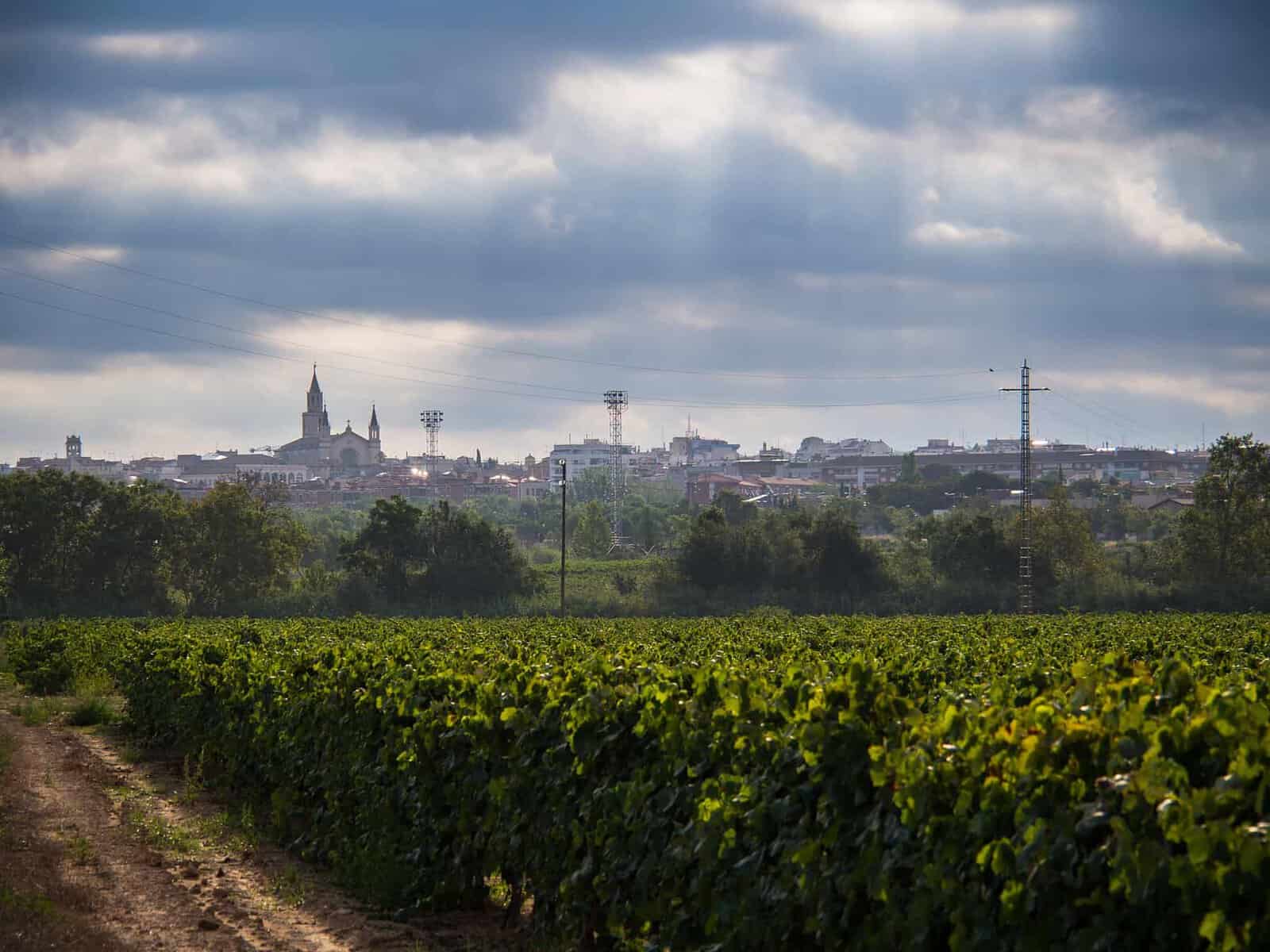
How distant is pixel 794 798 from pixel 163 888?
7.20 meters

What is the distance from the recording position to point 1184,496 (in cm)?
15250

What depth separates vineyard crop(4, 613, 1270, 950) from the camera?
488 centimetres

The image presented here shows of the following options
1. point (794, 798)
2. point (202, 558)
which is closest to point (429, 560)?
point (202, 558)

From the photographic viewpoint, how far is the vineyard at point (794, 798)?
488 centimetres

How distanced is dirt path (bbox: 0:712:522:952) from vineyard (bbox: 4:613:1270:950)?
438 millimetres

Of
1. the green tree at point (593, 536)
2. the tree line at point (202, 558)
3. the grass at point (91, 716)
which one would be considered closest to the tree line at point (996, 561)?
the tree line at point (202, 558)

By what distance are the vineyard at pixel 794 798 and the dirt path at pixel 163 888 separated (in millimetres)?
438

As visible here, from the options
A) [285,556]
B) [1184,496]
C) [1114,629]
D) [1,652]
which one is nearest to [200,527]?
[285,556]

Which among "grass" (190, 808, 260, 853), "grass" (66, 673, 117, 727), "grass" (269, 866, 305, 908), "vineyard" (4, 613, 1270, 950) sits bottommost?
"grass" (66, 673, 117, 727)

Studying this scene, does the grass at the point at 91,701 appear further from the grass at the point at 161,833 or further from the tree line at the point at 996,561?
the tree line at the point at 996,561

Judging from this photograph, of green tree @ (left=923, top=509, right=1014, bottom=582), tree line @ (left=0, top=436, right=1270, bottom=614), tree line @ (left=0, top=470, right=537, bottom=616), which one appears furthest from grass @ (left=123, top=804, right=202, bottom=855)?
green tree @ (left=923, top=509, right=1014, bottom=582)

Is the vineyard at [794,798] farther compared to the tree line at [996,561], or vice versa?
the tree line at [996,561]

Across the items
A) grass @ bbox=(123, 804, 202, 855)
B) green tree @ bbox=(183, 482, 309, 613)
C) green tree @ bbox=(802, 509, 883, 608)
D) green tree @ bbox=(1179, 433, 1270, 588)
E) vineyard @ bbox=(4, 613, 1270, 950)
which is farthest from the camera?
green tree @ bbox=(1179, 433, 1270, 588)

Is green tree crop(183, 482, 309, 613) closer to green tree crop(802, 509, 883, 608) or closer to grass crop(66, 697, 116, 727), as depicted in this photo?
green tree crop(802, 509, 883, 608)
